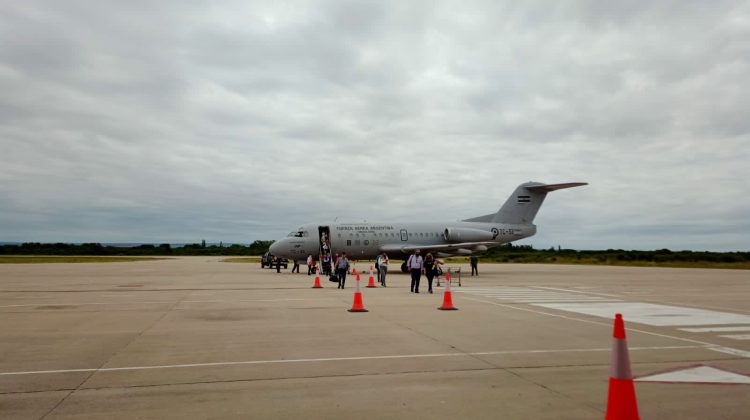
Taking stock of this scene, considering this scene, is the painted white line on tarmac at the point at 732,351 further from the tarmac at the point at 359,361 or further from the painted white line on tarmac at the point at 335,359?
the painted white line on tarmac at the point at 335,359

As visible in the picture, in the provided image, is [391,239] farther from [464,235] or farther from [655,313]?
[655,313]

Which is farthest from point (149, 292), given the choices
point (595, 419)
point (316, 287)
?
point (595, 419)

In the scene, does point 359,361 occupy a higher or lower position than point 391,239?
lower

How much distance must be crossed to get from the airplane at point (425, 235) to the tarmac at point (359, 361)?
19979 mm

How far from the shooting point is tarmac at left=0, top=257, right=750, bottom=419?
556cm

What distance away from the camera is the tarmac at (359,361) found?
219 inches

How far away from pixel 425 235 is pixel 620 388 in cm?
3378

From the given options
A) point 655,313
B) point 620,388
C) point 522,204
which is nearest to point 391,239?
point 522,204

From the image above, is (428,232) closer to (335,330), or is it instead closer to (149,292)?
(149,292)

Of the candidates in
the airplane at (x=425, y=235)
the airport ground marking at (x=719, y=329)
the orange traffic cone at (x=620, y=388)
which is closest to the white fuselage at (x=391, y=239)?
the airplane at (x=425, y=235)

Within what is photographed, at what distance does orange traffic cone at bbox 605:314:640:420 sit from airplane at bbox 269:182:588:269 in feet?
96.3

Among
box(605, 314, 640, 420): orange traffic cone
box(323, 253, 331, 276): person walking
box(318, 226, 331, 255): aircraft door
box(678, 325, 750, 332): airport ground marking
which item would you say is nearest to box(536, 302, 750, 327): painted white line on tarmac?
box(678, 325, 750, 332): airport ground marking

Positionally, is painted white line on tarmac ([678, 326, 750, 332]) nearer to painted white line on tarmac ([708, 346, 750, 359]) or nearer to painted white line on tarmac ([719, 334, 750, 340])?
painted white line on tarmac ([719, 334, 750, 340])

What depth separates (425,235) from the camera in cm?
3831
